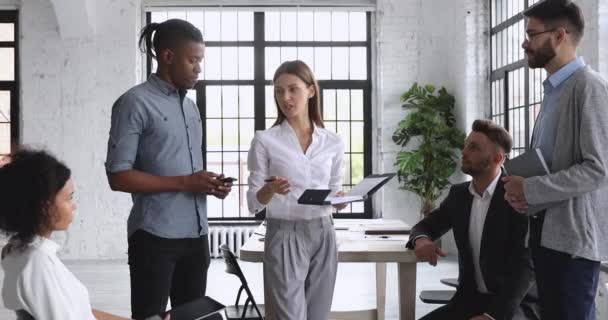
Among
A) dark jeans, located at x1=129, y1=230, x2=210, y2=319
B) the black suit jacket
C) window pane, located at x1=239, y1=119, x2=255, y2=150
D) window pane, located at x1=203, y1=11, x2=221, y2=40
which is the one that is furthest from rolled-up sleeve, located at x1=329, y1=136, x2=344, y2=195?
window pane, located at x1=203, y1=11, x2=221, y2=40

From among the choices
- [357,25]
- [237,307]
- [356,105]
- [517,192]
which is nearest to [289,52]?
[357,25]

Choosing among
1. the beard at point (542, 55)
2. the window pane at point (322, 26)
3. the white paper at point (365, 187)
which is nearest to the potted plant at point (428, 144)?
the window pane at point (322, 26)

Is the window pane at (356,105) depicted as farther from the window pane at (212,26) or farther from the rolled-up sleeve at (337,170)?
the rolled-up sleeve at (337,170)

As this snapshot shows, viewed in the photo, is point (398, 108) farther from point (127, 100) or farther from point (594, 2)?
point (127, 100)

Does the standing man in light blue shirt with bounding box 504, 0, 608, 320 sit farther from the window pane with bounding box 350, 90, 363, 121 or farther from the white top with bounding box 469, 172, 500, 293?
the window pane with bounding box 350, 90, 363, 121

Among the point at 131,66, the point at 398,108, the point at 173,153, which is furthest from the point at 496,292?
the point at 131,66

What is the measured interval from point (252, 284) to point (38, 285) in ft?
18.3

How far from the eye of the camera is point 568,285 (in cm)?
254

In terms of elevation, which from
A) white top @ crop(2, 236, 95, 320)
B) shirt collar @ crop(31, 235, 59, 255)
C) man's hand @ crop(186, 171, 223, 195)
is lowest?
white top @ crop(2, 236, 95, 320)

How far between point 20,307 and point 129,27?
780cm

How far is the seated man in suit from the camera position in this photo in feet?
9.77

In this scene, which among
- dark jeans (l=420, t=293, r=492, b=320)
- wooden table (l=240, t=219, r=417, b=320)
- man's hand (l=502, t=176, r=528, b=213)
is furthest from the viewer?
wooden table (l=240, t=219, r=417, b=320)

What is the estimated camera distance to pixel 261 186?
2691 millimetres

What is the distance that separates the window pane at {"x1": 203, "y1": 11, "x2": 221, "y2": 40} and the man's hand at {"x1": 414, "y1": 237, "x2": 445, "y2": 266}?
6.96 metres
